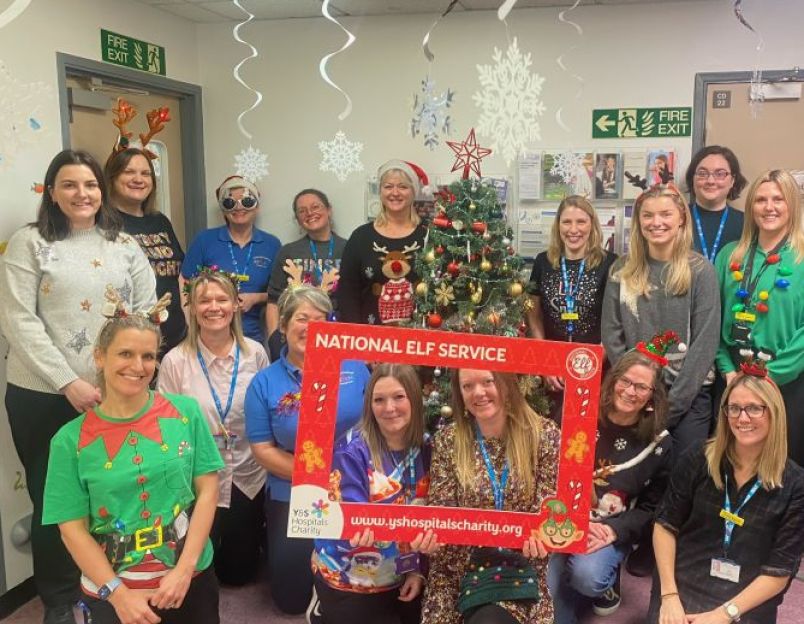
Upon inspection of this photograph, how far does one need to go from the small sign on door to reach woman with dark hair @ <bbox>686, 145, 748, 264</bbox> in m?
0.39

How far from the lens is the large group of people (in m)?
2.16

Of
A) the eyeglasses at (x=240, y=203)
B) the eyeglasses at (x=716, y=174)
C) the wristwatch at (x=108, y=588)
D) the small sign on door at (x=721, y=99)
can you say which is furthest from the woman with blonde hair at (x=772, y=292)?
the eyeglasses at (x=240, y=203)

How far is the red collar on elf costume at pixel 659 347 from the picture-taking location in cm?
286

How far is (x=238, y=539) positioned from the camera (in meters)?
3.18

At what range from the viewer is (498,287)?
3391 mm

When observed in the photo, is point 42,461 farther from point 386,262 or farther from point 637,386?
point 637,386

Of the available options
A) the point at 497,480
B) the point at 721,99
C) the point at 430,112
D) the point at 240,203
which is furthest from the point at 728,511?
the point at 240,203

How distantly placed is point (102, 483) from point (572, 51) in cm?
347

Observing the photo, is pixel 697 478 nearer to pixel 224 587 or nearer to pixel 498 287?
pixel 498 287

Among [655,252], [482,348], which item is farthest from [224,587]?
[655,252]

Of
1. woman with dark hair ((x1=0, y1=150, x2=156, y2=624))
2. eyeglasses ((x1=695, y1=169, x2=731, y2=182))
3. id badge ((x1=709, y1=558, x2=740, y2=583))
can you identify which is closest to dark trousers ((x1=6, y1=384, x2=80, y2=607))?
woman with dark hair ((x1=0, y1=150, x2=156, y2=624))

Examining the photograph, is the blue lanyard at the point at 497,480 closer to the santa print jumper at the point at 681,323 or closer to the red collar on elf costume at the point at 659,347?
the red collar on elf costume at the point at 659,347

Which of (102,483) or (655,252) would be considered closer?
(102,483)

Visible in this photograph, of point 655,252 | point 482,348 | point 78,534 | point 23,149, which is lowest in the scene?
point 78,534
